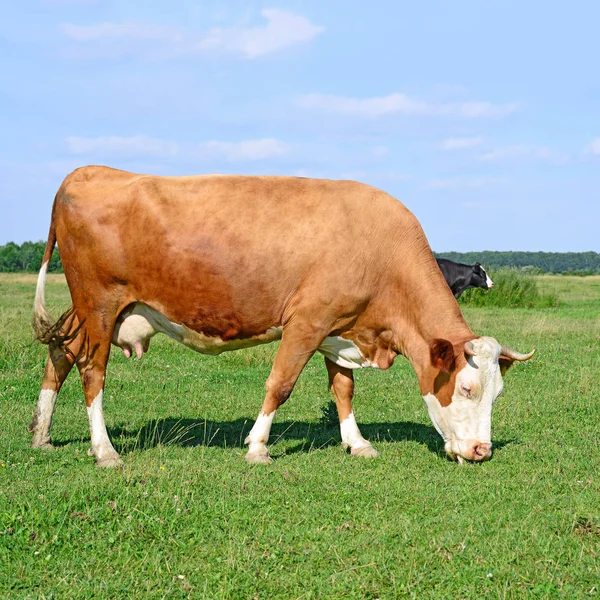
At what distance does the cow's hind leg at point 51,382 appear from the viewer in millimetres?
7781

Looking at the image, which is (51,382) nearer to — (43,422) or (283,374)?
(43,422)

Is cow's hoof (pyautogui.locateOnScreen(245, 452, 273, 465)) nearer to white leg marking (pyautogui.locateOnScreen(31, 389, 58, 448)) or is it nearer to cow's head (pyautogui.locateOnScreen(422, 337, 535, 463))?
cow's head (pyautogui.locateOnScreen(422, 337, 535, 463))

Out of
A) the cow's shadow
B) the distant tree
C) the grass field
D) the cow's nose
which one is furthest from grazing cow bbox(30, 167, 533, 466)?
the distant tree

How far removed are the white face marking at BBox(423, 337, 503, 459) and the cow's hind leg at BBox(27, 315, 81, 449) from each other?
3997mm

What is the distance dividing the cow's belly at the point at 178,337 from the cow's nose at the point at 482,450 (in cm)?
145

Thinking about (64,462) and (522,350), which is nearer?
(64,462)

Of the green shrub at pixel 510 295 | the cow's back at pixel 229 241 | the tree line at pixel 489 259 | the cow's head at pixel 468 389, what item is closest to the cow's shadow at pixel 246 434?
the cow's head at pixel 468 389

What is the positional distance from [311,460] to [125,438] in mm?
2188

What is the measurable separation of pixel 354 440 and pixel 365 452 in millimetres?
237

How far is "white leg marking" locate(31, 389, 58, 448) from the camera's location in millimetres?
7766

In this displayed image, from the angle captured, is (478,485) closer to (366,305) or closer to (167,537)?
(366,305)

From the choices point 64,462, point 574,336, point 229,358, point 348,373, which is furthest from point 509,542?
point 574,336

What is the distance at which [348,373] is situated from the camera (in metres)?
8.29

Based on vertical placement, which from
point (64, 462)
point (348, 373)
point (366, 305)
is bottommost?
point (64, 462)
